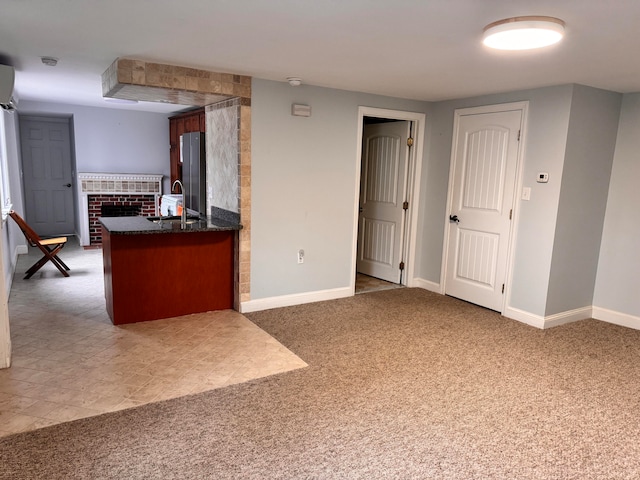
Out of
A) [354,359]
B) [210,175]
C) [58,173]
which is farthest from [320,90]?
[58,173]

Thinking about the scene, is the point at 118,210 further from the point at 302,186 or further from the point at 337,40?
the point at 337,40

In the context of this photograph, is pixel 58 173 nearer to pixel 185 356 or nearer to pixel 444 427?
pixel 185 356

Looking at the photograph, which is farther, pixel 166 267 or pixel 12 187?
pixel 12 187

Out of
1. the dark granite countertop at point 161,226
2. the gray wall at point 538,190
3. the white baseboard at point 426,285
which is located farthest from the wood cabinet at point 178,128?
the gray wall at point 538,190

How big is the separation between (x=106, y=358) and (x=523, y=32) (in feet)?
11.0

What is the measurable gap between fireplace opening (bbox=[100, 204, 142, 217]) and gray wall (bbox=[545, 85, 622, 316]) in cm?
650

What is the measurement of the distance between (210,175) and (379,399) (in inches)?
121

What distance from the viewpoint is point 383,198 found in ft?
18.2

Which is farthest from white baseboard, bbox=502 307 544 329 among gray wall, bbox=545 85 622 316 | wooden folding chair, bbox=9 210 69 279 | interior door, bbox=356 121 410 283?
wooden folding chair, bbox=9 210 69 279

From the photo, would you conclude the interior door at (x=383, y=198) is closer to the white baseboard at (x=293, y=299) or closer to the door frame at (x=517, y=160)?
the door frame at (x=517, y=160)

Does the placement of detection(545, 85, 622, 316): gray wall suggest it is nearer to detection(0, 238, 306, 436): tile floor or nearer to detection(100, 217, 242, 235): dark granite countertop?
detection(0, 238, 306, 436): tile floor

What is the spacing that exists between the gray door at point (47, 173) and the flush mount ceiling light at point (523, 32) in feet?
24.7

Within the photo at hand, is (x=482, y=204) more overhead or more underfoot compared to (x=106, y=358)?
more overhead

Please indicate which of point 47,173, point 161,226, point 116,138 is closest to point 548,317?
point 161,226
